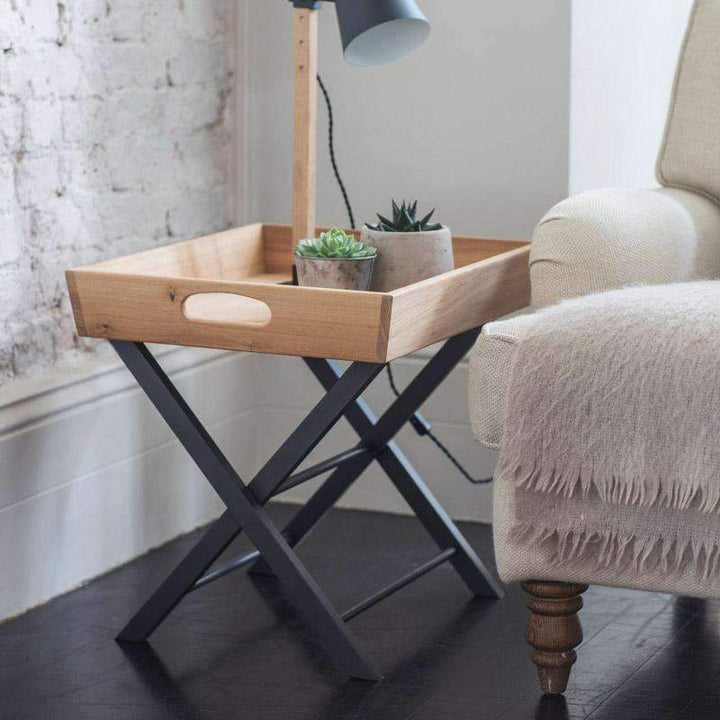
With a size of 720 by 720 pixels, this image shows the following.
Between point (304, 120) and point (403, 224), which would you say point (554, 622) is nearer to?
point (403, 224)

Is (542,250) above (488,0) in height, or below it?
below

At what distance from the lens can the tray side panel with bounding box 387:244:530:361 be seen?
64.5 inches

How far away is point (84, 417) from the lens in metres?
2.09

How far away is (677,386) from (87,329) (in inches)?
30.4

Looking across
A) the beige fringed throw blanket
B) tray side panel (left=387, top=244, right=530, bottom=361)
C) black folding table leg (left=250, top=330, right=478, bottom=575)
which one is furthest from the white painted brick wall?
the beige fringed throw blanket

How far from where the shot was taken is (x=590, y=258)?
1.77 m

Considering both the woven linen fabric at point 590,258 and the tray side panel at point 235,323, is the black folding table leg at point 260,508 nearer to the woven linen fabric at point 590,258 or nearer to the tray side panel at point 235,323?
the tray side panel at point 235,323

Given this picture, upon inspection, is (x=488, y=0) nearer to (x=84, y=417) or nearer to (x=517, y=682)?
(x=84, y=417)

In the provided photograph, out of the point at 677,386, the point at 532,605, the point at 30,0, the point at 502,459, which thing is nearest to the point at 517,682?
the point at 532,605

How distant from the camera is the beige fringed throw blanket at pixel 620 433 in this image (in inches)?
57.7

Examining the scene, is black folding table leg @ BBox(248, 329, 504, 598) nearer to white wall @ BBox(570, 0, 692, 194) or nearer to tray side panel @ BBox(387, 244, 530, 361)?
tray side panel @ BBox(387, 244, 530, 361)

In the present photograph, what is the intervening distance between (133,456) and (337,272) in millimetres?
646

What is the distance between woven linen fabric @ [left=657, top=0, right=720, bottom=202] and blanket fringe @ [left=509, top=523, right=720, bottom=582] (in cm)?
76

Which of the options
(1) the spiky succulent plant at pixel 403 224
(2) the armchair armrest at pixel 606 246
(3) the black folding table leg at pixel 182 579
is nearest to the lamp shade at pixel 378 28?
(1) the spiky succulent plant at pixel 403 224
